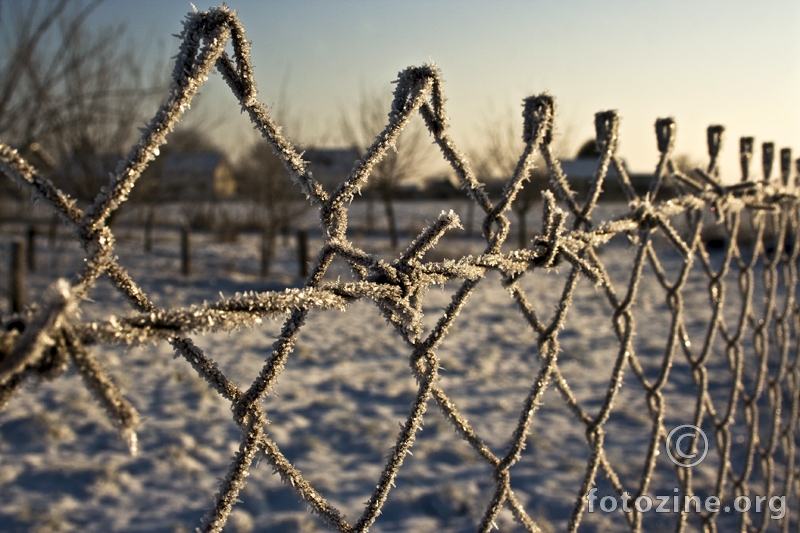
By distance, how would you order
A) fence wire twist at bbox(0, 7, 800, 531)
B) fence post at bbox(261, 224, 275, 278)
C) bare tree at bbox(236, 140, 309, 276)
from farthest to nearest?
bare tree at bbox(236, 140, 309, 276) < fence post at bbox(261, 224, 275, 278) < fence wire twist at bbox(0, 7, 800, 531)

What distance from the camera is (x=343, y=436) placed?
11.5 ft

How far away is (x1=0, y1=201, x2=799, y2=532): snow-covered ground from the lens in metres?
2.62

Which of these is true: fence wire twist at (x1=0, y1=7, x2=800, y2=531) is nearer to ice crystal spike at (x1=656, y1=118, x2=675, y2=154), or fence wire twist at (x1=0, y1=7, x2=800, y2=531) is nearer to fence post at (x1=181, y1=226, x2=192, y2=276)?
ice crystal spike at (x1=656, y1=118, x2=675, y2=154)

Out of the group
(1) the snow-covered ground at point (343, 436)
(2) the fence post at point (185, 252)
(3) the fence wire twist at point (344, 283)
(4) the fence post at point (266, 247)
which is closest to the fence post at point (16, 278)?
(1) the snow-covered ground at point (343, 436)

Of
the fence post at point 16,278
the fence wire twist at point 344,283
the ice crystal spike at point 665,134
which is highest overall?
the ice crystal spike at point 665,134

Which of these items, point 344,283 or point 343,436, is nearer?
point 344,283

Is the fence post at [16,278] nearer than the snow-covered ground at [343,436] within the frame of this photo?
No

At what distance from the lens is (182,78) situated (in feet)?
1.90

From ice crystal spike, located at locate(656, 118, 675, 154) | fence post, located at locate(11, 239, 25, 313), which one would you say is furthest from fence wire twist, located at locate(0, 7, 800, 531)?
fence post, located at locate(11, 239, 25, 313)

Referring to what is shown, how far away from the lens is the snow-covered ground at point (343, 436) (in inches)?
103

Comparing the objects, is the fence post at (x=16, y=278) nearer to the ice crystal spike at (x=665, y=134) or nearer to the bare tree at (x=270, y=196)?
the bare tree at (x=270, y=196)

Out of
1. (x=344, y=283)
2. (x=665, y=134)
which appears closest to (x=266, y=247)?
(x=665, y=134)

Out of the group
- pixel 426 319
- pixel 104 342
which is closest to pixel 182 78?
pixel 104 342

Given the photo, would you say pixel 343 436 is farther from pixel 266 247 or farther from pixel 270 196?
pixel 270 196
